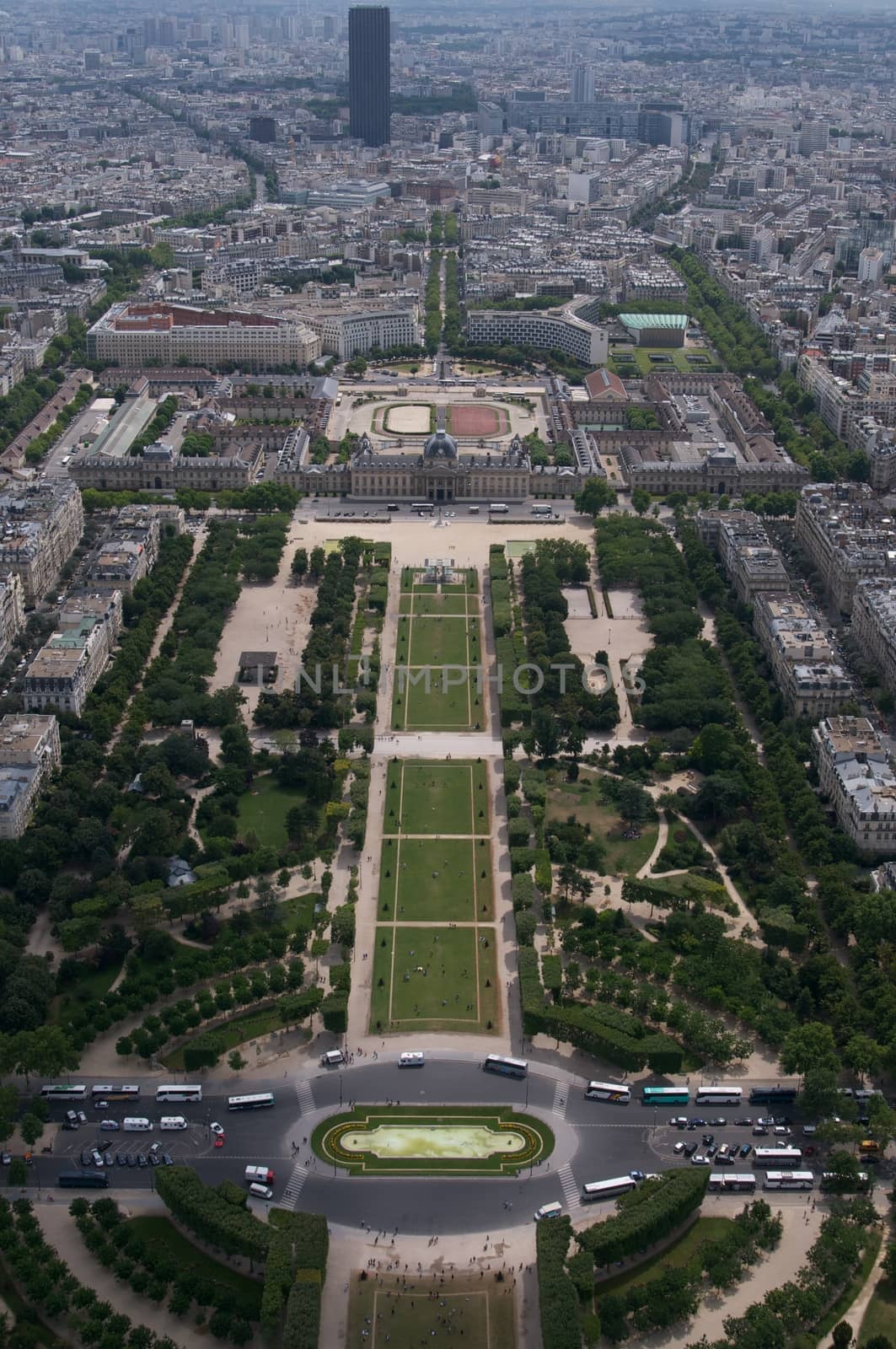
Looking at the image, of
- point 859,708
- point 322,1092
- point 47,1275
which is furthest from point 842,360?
point 47,1275

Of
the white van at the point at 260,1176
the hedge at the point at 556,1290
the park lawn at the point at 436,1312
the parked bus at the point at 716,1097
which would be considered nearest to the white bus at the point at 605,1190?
the hedge at the point at 556,1290

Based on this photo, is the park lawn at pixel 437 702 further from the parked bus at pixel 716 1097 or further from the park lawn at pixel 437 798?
the parked bus at pixel 716 1097

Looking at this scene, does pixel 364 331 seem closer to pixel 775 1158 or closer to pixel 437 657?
pixel 437 657

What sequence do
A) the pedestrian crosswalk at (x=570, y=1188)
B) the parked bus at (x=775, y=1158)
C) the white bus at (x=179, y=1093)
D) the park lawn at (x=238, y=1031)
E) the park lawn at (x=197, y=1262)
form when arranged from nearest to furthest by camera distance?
the park lawn at (x=197, y=1262), the pedestrian crosswalk at (x=570, y=1188), the parked bus at (x=775, y=1158), the white bus at (x=179, y=1093), the park lawn at (x=238, y=1031)

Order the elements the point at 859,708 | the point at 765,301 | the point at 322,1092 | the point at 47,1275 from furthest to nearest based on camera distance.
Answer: the point at 765,301 < the point at 859,708 < the point at 322,1092 < the point at 47,1275

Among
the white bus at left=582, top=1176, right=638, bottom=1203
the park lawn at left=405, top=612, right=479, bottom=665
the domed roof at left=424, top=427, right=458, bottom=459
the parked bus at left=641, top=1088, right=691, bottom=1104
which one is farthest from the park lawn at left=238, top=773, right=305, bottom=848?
the domed roof at left=424, top=427, right=458, bottom=459

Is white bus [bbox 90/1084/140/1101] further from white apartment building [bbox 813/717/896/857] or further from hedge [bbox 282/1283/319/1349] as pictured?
white apartment building [bbox 813/717/896/857]

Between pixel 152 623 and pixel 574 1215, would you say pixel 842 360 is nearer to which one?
pixel 152 623
